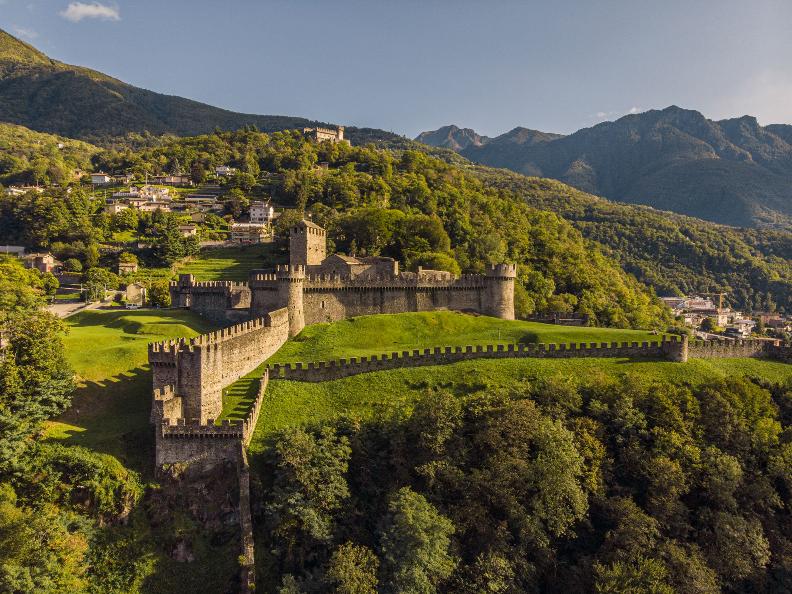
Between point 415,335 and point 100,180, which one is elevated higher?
point 100,180

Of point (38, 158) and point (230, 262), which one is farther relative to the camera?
point (38, 158)

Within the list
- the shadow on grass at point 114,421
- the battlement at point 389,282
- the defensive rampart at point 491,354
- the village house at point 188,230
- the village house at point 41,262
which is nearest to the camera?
the shadow on grass at point 114,421

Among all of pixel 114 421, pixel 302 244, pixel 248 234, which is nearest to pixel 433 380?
pixel 114 421

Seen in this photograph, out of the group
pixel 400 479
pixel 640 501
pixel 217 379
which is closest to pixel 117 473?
pixel 217 379

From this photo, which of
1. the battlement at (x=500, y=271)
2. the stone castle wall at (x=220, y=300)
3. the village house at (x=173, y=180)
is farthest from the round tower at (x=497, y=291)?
the village house at (x=173, y=180)

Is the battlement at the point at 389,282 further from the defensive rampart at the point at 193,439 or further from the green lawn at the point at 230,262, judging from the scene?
the green lawn at the point at 230,262

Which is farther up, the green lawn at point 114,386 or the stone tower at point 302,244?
the stone tower at point 302,244

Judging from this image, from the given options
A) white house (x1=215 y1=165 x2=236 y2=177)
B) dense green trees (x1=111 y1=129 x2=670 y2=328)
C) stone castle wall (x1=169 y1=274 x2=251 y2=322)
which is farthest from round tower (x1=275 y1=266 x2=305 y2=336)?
white house (x1=215 y1=165 x2=236 y2=177)

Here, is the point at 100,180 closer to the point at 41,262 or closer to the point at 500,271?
the point at 41,262
